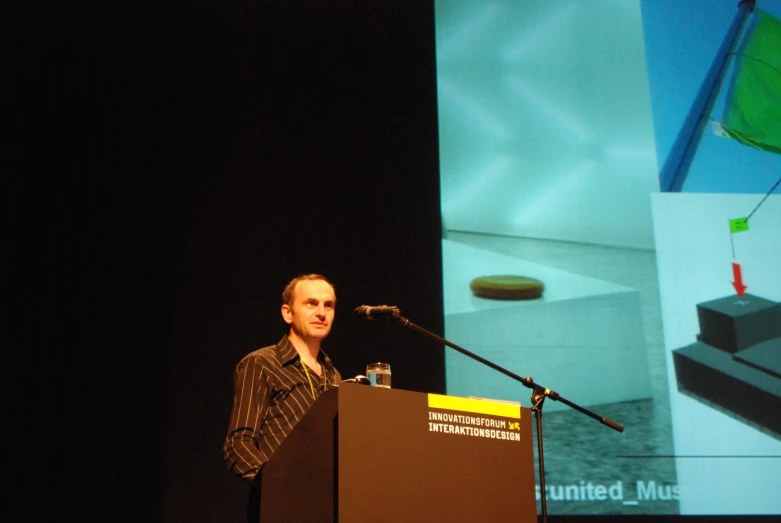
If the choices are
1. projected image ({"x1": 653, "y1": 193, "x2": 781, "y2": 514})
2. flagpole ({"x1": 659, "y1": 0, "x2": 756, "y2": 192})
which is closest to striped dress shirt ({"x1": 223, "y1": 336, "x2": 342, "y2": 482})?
projected image ({"x1": 653, "y1": 193, "x2": 781, "y2": 514})

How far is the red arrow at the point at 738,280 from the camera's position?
11.5 feet

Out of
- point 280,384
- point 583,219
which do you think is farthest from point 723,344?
point 280,384

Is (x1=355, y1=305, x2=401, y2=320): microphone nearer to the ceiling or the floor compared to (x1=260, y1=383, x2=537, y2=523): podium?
nearer to the ceiling

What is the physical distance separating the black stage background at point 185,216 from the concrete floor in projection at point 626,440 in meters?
0.65

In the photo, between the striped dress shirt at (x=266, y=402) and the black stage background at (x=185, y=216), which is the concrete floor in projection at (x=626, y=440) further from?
the striped dress shirt at (x=266, y=402)

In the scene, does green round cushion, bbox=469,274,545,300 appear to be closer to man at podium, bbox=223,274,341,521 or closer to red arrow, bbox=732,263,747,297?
red arrow, bbox=732,263,747,297

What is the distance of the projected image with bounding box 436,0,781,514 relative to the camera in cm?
334

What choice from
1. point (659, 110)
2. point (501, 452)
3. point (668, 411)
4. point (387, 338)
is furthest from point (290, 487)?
point (659, 110)

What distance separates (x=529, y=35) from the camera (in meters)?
3.87

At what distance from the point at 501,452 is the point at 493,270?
6.00ft

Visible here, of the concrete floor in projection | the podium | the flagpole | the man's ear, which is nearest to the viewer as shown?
the podium

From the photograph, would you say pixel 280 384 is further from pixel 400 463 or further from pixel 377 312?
pixel 400 463

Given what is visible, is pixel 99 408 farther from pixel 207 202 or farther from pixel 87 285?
pixel 207 202

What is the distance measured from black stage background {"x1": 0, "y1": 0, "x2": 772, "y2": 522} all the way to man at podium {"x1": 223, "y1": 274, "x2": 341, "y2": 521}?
1.16 metres
